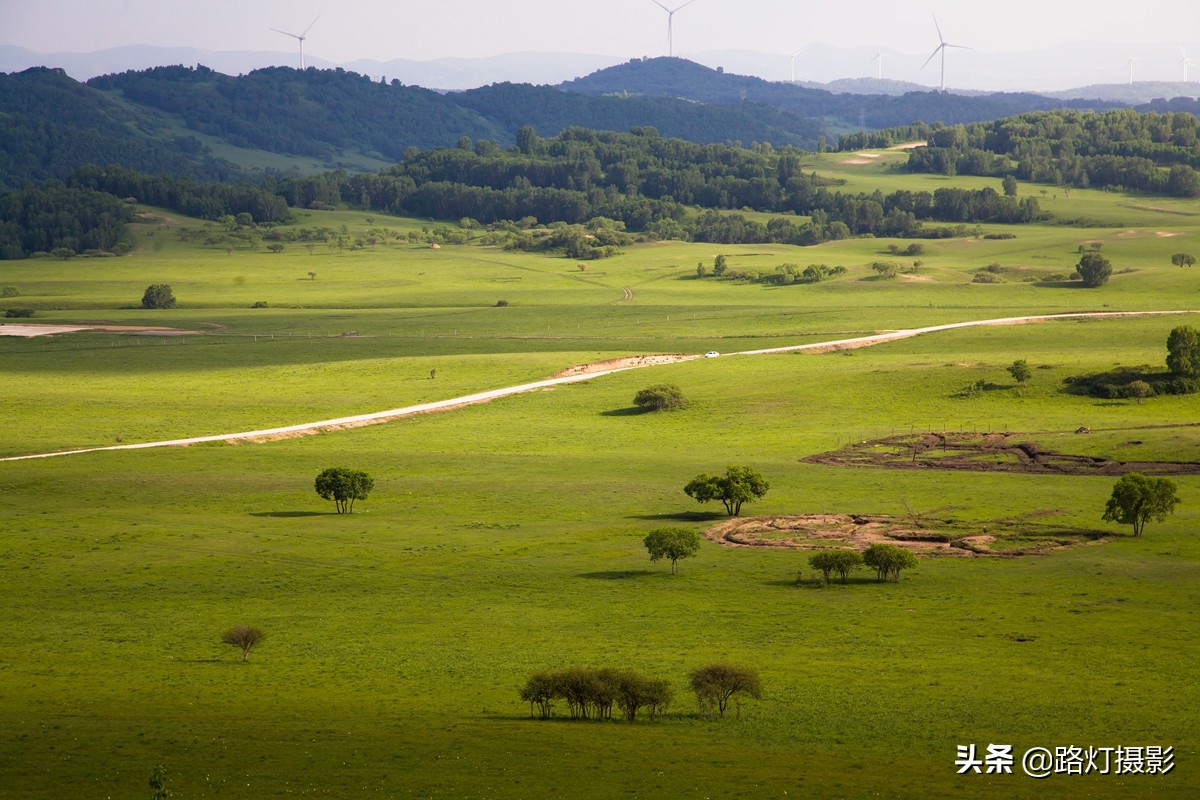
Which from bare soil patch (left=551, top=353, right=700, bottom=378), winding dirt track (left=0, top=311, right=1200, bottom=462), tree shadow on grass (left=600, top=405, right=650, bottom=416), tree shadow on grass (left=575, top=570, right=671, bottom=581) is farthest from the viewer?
bare soil patch (left=551, top=353, right=700, bottom=378)

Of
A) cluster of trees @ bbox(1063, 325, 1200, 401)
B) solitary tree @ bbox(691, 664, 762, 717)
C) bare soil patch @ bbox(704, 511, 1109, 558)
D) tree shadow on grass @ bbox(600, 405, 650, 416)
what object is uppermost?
cluster of trees @ bbox(1063, 325, 1200, 401)

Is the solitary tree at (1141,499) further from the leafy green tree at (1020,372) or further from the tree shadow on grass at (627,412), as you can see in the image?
the tree shadow on grass at (627,412)

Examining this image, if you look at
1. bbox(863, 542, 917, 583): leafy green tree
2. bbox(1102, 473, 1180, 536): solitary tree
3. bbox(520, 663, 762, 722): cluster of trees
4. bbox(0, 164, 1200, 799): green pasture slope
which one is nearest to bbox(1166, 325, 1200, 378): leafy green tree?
bbox(0, 164, 1200, 799): green pasture slope

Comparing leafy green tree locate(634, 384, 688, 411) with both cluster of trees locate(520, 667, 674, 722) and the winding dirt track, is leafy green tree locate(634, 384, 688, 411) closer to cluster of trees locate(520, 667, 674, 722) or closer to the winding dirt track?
the winding dirt track

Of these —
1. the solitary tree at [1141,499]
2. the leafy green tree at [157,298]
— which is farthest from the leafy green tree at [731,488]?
the leafy green tree at [157,298]

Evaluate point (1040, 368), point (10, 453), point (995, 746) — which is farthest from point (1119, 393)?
point (10, 453)

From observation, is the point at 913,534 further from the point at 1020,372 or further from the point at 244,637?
the point at 1020,372

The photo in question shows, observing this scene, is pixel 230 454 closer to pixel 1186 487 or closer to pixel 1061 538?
pixel 1061 538
